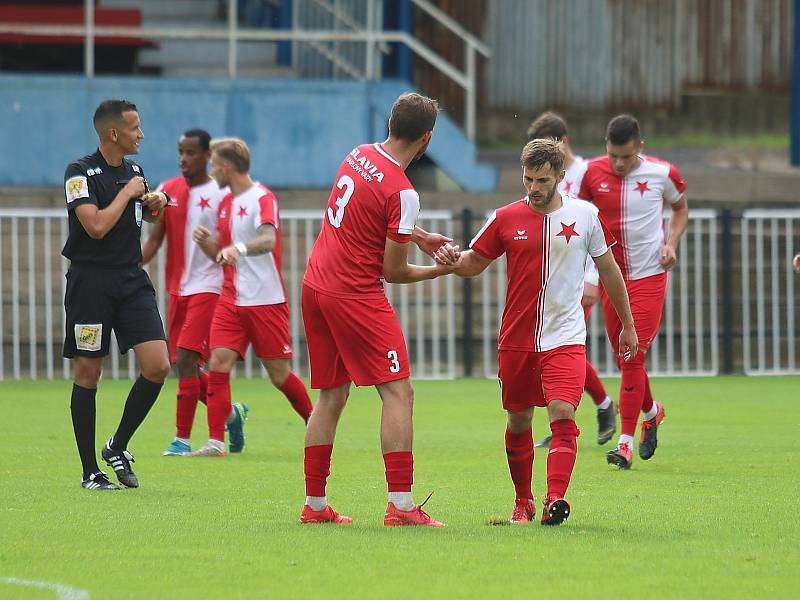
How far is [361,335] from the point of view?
7.20 metres

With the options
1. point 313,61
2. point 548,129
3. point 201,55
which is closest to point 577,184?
point 548,129

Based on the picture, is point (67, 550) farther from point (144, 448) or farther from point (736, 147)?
point (736, 147)

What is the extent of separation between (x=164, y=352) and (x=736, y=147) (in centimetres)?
1702

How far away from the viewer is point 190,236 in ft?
36.9

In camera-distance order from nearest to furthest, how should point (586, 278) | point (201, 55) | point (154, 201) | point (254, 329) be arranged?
point (154, 201), point (254, 329), point (586, 278), point (201, 55)

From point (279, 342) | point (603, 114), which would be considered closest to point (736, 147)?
point (603, 114)

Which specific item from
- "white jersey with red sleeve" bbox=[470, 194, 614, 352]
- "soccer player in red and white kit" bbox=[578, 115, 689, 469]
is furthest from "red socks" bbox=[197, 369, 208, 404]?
"white jersey with red sleeve" bbox=[470, 194, 614, 352]

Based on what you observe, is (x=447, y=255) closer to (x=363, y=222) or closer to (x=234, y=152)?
(x=363, y=222)

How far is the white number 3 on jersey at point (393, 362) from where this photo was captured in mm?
7205

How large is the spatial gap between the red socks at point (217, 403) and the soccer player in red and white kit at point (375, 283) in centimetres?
322

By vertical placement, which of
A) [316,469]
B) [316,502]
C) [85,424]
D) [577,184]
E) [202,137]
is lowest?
[316,502]

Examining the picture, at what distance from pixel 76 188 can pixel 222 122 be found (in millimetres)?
11300

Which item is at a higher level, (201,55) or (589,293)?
(201,55)

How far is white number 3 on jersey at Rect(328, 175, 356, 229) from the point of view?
7.19 meters
